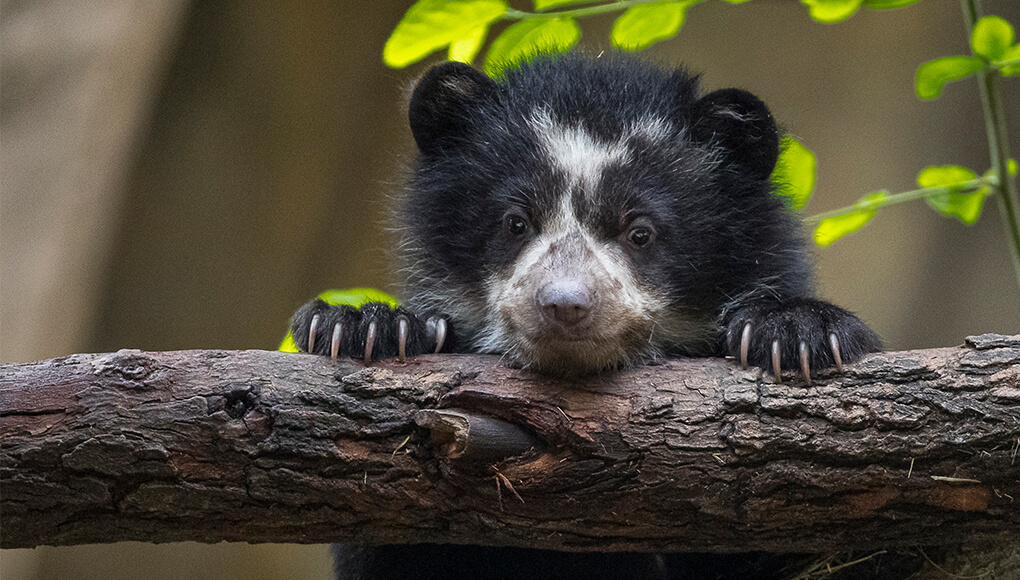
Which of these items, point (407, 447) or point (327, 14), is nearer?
point (407, 447)

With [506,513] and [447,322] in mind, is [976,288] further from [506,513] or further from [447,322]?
[506,513]

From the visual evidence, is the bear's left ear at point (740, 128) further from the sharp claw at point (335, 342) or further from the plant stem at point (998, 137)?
the sharp claw at point (335, 342)

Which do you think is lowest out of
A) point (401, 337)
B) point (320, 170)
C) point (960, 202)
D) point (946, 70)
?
point (401, 337)

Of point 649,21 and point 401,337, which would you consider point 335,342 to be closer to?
point 401,337

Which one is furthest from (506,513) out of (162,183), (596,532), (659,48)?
(659,48)

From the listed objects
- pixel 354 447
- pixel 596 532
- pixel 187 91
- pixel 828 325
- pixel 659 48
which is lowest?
pixel 596 532

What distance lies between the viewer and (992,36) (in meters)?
3.20

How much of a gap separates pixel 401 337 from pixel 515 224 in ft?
2.22

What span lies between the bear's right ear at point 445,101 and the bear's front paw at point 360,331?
935mm

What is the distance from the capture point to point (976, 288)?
7.02 metres

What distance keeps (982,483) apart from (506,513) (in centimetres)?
132

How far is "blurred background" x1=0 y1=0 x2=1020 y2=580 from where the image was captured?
22.7 feet

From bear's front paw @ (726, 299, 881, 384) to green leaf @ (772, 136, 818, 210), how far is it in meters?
0.89

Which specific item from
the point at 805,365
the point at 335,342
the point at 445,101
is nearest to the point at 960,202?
the point at 805,365
